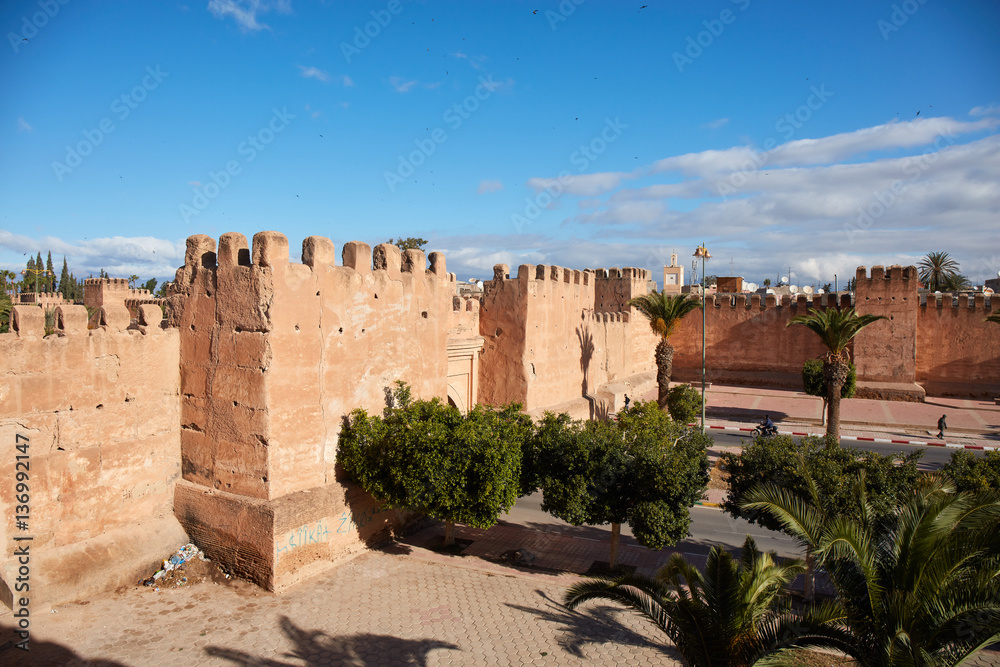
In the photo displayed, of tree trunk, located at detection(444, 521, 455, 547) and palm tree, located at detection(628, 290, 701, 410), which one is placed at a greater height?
palm tree, located at detection(628, 290, 701, 410)

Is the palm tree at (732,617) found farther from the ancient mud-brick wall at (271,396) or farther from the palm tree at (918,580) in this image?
the ancient mud-brick wall at (271,396)

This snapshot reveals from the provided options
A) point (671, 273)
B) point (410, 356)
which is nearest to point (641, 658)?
point (410, 356)

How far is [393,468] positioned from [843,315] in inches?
591

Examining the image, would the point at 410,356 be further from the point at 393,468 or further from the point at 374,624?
the point at 374,624

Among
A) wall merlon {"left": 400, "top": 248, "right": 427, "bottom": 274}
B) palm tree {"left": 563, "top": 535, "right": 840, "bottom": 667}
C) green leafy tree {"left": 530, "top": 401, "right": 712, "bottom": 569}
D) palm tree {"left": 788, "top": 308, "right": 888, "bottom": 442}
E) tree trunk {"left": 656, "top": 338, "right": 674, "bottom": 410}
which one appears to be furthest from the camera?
tree trunk {"left": 656, "top": 338, "right": 674, "bottom": 410}

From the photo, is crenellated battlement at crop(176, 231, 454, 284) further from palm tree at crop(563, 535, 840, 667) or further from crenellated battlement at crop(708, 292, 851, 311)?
crenellated battlement at crop(708, 292, 851, 311)

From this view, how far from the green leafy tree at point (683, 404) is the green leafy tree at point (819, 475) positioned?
30.7ft

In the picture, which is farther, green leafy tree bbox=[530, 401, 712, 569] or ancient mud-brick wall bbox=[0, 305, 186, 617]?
green leafy tree bbox=[530, 401, 712, 569]

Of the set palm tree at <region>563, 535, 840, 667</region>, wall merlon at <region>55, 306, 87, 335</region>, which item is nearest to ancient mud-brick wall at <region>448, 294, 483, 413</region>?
wall merlon at <region>55, 306, 87, 335</region>

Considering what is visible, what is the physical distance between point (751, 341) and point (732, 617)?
27.4 metres

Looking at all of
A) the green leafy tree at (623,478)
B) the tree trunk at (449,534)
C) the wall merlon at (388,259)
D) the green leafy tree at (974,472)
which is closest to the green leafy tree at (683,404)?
the green leafy tree at (623,478)

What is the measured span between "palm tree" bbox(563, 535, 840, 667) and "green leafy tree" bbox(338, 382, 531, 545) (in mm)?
3251

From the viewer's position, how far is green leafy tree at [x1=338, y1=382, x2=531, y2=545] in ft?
31.6

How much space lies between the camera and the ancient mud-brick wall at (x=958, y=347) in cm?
2727
